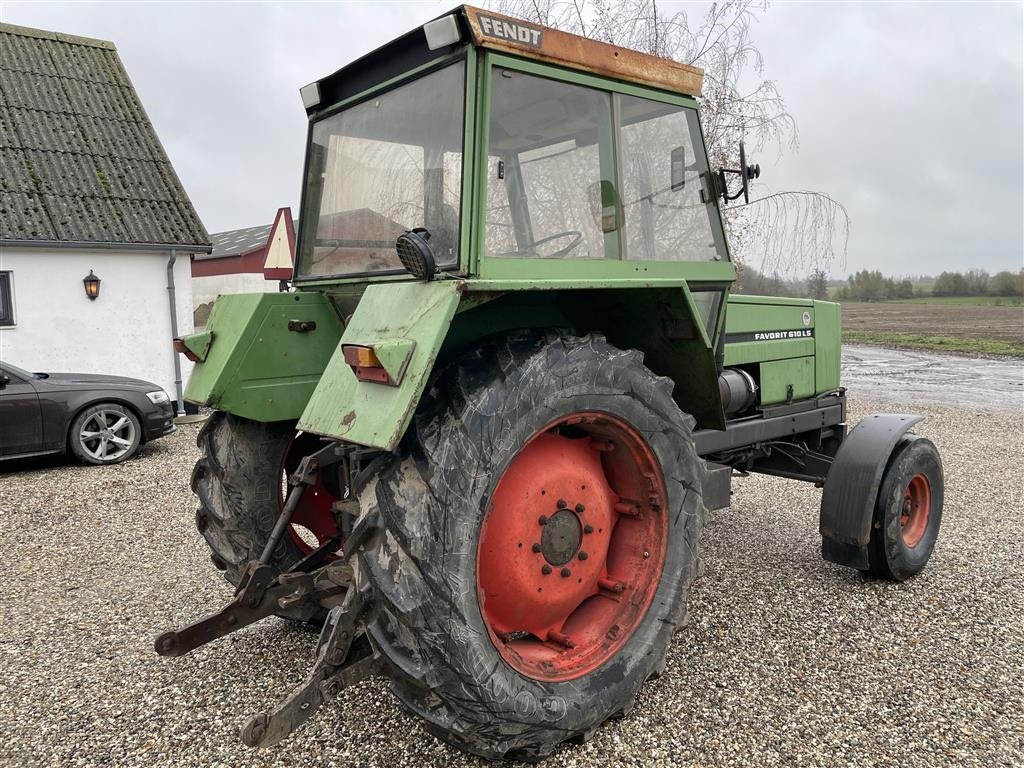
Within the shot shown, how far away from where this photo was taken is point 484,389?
2.18 meters

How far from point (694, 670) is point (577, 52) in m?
2.42

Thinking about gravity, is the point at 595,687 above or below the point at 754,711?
above

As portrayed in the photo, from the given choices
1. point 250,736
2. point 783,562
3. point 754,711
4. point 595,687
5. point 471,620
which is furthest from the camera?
point 783,562

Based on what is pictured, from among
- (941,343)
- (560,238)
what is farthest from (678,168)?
(941,343)

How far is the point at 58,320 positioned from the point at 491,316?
29.6ft

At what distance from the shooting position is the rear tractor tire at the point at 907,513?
148 inches

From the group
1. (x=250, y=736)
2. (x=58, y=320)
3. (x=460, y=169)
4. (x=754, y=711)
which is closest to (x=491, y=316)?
(x=460, y=169)

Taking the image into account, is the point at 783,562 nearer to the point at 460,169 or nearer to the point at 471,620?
the point at 471,620

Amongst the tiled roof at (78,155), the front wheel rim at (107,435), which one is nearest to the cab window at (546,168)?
the front wheel rim at (107,435)

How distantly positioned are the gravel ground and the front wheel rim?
2.54 m

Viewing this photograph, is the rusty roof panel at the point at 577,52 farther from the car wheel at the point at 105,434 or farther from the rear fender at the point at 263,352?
the car wheel at the point at 105,434

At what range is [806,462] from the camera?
14.2 ft

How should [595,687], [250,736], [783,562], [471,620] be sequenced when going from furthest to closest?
1. [783,562]
2. [595,687]
3. [471,620]
4. [250,736]

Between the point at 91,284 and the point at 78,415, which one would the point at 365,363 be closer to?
the point at 78,415
